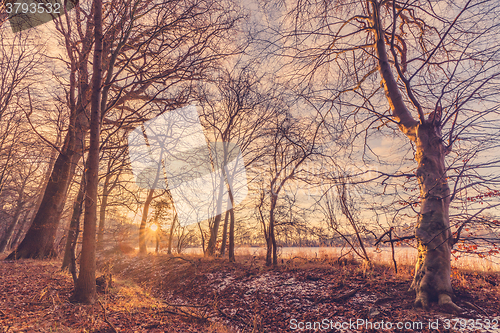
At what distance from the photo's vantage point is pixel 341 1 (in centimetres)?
482

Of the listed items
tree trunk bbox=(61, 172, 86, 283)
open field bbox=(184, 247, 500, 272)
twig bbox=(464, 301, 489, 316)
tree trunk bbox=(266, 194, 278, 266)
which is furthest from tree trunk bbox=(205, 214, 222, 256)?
twig bbox=(464, 301, 489, 316)

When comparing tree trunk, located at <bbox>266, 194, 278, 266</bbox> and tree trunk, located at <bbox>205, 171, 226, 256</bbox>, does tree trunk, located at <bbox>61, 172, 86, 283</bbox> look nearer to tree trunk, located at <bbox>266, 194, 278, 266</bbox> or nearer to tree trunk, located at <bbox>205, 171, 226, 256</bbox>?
tree trunk, located at <bbox>266, 194, 278, 266</bbox>

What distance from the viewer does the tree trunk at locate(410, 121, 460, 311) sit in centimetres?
366

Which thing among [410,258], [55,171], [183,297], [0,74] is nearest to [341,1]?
[410,258]

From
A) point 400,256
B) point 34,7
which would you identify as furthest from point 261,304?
point 34,7

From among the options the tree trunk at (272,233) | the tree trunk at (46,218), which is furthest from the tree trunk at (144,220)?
the tree trunk at (272,233)

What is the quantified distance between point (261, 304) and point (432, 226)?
3.93 meters

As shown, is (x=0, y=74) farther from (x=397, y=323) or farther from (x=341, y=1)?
(x=397, y=323)

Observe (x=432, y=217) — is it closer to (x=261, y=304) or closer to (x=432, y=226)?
(x=432, y=226)

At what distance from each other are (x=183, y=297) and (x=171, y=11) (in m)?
7.66

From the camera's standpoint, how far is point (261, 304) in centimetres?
556

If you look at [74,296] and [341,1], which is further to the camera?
[341,1]

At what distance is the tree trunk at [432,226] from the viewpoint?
366cm

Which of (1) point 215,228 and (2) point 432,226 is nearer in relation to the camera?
(2) point 432,226
